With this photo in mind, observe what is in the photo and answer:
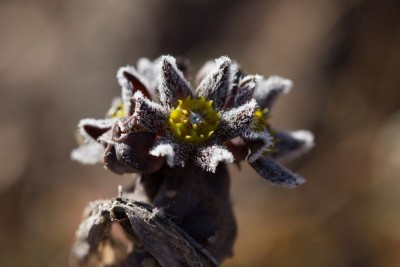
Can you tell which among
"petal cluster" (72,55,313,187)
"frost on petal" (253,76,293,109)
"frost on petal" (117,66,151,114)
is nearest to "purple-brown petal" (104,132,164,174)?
"petal cluster" (72,55,313,187)

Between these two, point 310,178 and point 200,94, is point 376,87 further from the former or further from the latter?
point 200,94

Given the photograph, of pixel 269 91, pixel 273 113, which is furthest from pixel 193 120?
pixel 273 113

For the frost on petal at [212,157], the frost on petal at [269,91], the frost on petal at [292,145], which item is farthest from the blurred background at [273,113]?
the frost on petal at [212,157]

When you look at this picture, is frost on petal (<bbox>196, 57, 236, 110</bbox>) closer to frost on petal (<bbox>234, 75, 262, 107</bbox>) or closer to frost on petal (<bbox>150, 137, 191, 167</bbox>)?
frost on petal (<bbox>234, 75, 262, 107</bbox>)

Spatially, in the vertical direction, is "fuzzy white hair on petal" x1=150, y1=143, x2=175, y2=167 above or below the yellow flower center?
below

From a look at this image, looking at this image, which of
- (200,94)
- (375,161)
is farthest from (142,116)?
(375,161)

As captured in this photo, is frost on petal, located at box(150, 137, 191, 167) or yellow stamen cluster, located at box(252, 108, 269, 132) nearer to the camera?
frost on petal, located at box(150, 137, 191, 167)

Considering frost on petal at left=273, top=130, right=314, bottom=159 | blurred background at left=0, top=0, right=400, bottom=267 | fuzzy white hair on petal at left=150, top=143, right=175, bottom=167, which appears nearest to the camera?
fuzzy white hair on petal at left=150, top=143, right=175, bottom=167
